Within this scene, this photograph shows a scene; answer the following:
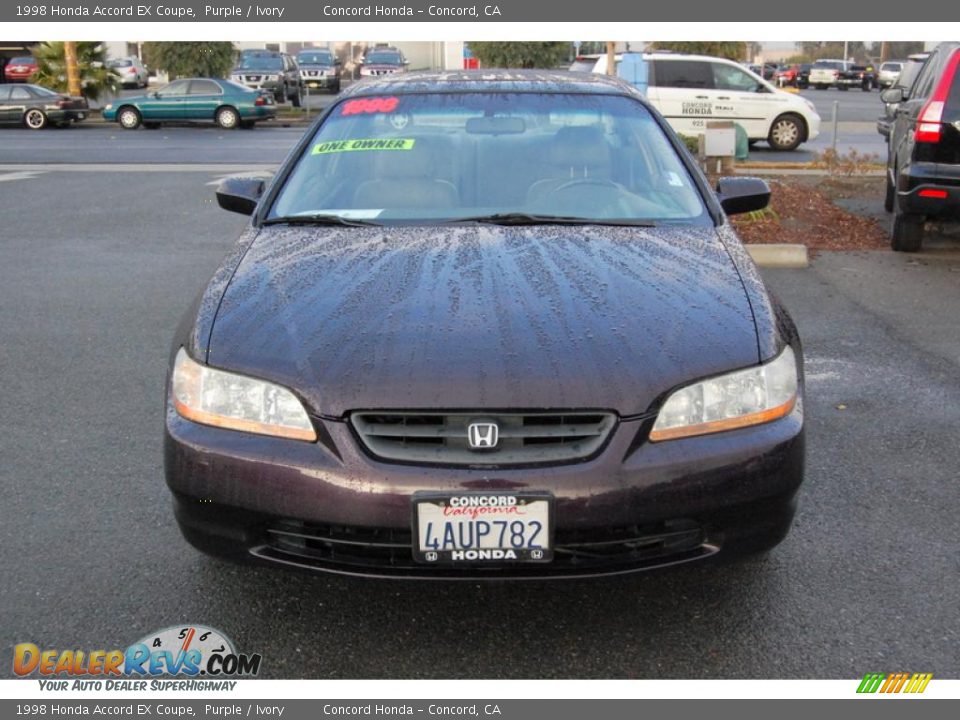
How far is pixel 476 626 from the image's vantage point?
3.08 m

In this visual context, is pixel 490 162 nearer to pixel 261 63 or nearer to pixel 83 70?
pixel 83 70

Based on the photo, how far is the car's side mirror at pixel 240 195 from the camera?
14.4 ft

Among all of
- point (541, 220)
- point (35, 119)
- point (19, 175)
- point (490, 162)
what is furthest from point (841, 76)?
point (541, 220)

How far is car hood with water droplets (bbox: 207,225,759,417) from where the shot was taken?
2.76 meters

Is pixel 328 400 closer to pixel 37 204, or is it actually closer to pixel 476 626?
pixel 476 626

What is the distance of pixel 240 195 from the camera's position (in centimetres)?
440

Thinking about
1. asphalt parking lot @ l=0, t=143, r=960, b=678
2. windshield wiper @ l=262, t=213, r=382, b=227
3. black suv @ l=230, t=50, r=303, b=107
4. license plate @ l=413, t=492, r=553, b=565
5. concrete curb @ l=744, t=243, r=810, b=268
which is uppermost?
black suv @ l=230, t=50, r=303, b=107

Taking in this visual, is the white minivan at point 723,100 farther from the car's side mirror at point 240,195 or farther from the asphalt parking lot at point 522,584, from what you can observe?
the car's side mirror at point 240,195

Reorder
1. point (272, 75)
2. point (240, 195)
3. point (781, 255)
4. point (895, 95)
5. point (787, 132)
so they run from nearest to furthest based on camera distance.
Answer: point (240, 195)
point (781, 255)
point (895, 95)
point (787, 132)
point (272, 75)

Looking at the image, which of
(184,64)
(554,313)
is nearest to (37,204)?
(554,313)

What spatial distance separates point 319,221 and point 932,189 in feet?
19.1

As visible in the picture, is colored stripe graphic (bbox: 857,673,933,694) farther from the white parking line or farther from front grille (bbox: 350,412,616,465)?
the white parking line
